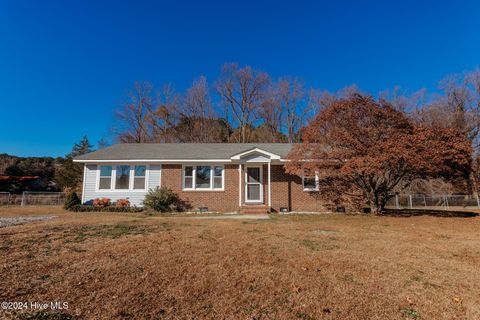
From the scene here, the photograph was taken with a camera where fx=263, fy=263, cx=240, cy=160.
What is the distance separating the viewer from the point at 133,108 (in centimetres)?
3362

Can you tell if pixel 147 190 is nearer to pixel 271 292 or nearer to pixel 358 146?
pixel 358 146

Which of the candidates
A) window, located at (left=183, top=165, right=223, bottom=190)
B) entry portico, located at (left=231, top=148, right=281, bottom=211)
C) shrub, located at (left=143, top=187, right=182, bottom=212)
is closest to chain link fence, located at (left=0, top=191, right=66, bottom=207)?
shrub, located at (left=143, top=187, right=182, bottom=212)

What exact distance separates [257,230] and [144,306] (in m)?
5.81

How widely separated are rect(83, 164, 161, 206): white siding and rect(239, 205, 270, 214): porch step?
5.40 m

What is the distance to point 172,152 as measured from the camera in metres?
16.9

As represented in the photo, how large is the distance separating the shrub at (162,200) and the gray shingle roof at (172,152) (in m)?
2.00

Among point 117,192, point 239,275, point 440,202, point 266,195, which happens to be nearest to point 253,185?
point 266,195

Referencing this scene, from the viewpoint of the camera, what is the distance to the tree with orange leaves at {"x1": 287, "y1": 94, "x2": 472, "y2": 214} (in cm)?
1098

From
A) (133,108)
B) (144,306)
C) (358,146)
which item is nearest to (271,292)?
(144,306)

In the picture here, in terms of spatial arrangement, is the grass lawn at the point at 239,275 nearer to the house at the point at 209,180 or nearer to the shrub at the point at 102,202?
the shrub at the point at 102,202

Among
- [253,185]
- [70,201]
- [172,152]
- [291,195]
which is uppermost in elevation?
[172,152]

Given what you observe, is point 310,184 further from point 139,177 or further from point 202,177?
point 139,177

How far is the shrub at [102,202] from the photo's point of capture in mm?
15102

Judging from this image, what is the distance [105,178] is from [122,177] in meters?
1.00
